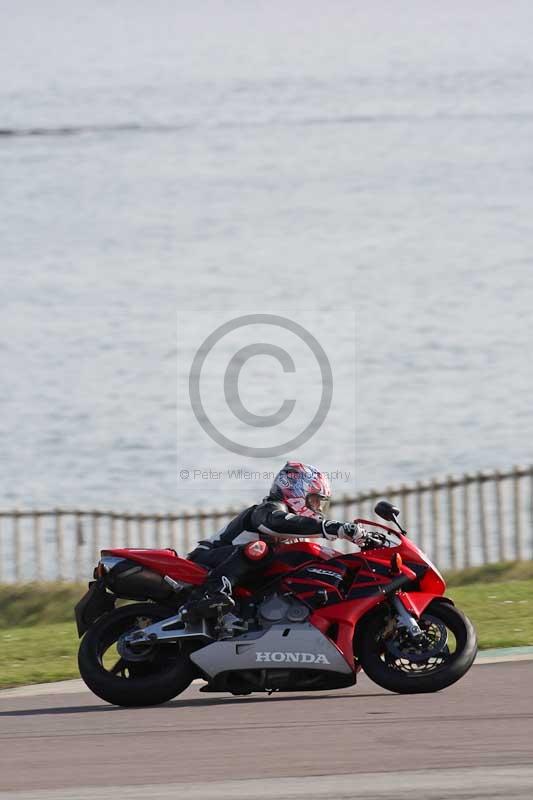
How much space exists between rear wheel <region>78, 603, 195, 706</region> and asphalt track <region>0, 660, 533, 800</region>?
111mm

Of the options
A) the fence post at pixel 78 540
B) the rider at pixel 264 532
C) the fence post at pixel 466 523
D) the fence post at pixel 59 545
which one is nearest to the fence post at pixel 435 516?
the fence post at pixel 466 523

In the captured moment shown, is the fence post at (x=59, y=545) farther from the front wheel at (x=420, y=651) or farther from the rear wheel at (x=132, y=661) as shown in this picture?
the front wheel at (x=420, y=651)

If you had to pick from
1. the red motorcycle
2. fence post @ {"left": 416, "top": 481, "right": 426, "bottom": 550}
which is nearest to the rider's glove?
the red motorcycle

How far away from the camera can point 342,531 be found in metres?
9.16

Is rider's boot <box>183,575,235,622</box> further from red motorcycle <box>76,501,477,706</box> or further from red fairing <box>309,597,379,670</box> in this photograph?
red fairing <box>309,597,379,670</box>

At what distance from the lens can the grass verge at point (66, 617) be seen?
11578mm

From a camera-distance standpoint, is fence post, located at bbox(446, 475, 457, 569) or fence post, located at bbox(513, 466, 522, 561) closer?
fence post, located at bbox(513, 466, 522, 561)

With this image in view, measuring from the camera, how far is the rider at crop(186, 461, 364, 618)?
9.30m

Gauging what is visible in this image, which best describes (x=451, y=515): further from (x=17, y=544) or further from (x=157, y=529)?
(x=17, y=544)

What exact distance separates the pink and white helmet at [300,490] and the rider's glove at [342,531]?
0.35 metres

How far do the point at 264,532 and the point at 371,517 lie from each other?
31.2 feet

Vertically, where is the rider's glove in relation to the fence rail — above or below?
above

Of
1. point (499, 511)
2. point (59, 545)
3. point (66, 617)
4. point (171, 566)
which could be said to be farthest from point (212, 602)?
point (59, 545)

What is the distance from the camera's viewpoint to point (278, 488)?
379 inches
